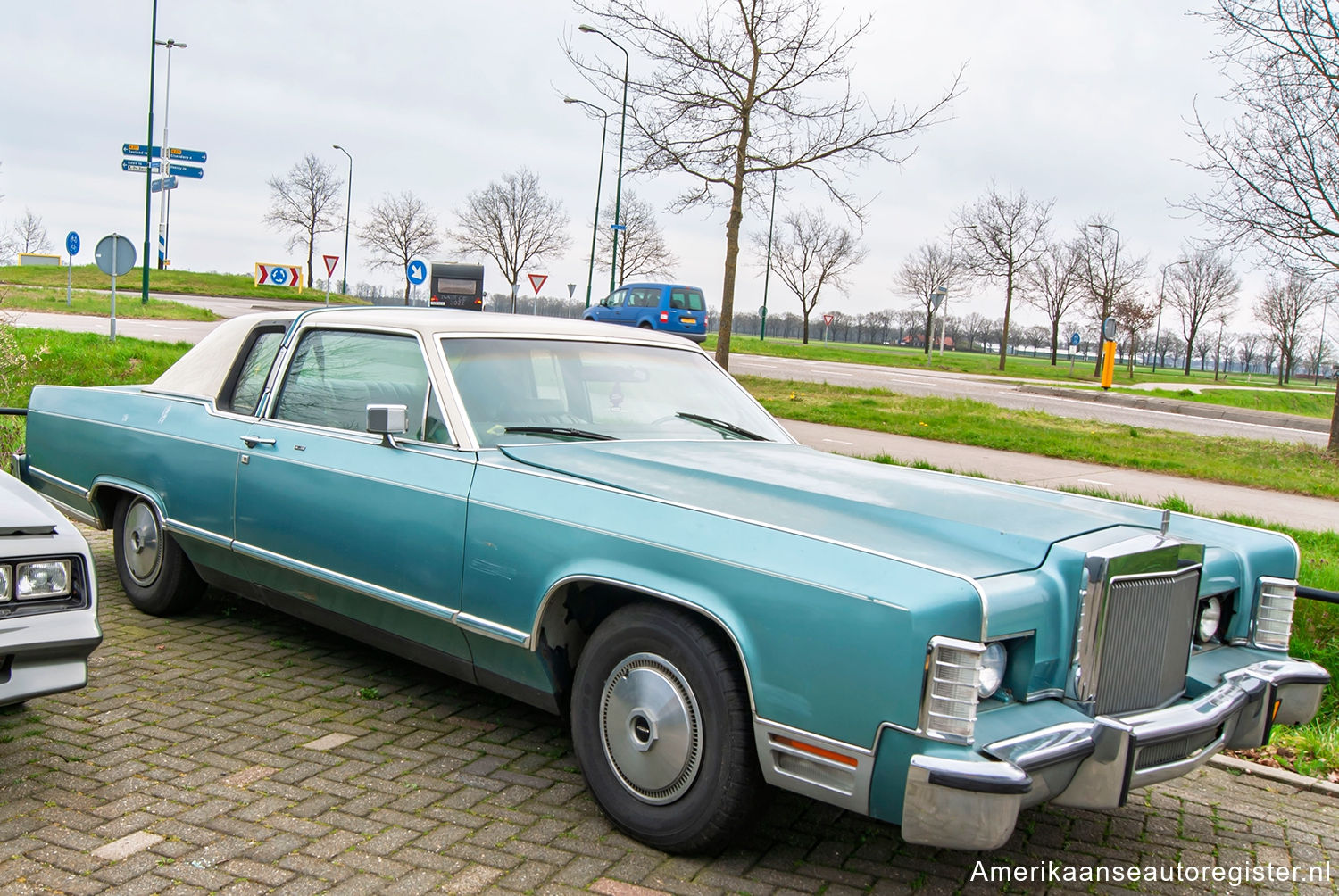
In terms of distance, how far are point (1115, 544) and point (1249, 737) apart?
0.82m

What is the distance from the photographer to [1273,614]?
354 centimetres

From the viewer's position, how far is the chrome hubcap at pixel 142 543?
198 inches

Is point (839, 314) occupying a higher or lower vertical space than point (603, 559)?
higher

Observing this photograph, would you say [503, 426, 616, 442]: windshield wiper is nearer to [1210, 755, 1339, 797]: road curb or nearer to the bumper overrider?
the bumper overrider

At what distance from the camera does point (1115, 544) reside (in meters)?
2.90

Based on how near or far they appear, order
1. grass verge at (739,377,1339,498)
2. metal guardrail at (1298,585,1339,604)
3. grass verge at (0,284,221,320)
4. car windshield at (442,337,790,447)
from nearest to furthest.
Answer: car windshield at (442,337,790,447) < metal guardrail at (1298,585,1339,604) < grass verge at (739,377,1339,498) < grass verge at (0,284,221,320)

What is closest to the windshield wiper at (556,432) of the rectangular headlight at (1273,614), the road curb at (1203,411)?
the rectangular headlight at (1273,614)

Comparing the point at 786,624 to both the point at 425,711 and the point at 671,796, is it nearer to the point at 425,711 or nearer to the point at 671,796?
the point at 671,796

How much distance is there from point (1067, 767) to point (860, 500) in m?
0.97

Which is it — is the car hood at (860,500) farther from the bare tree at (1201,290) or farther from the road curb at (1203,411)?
the bare tree at (1201,290)

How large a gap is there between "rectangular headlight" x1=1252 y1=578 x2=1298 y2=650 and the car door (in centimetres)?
271

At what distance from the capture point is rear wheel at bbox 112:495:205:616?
4.97 m

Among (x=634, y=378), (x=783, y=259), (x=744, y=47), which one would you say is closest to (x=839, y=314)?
(x=783, y=259)

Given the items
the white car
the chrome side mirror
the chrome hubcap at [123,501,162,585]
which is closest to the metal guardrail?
the chrome side mirror
